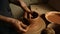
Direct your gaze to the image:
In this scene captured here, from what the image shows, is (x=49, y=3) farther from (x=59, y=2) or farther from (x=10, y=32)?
(x=10, y=32)

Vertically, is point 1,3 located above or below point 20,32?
above

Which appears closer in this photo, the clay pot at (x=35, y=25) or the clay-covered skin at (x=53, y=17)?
the clay pot at (x=35, y=25)

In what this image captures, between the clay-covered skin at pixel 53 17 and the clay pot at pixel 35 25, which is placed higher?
the clay pot at pixel 35 25

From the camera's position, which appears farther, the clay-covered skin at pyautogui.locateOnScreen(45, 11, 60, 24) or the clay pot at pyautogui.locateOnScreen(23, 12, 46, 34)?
the clay-covered skin at pyautogui.locateOnScreen(45, 11, 60, 24)

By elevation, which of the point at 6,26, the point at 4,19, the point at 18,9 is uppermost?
the point at 4,19

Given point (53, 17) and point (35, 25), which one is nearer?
point (35, 25)

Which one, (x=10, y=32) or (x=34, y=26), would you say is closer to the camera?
(x=34, y=26)

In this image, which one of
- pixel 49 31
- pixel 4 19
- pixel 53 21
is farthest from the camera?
pixel 53 21

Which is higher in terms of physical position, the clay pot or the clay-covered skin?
the clay pot

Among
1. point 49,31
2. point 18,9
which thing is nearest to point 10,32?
point 49,31

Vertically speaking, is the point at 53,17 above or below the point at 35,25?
below

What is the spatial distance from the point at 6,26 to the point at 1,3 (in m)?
0.20

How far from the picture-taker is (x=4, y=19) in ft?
3.60

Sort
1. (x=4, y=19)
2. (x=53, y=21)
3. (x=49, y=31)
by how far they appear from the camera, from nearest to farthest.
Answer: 1. (x=4, y=19)
2. (x=49, y=31)
3. (x=53, y=21)
